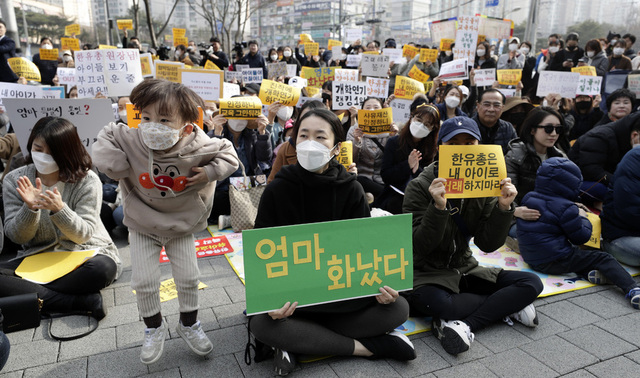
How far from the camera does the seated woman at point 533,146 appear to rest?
15.0 ft

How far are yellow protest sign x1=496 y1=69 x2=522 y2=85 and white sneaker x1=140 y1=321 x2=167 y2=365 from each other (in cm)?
751

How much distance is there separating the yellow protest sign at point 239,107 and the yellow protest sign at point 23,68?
566 cm

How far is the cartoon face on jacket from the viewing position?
8.27 ft

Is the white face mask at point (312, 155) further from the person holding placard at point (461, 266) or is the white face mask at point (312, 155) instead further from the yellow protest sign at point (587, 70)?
the yellow protest sign at point (587, 70)

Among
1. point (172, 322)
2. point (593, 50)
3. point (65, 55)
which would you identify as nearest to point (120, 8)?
point (65, 55)

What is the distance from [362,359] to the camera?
9.05 ft

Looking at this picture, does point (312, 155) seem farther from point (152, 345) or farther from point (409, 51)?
point (409, 51)

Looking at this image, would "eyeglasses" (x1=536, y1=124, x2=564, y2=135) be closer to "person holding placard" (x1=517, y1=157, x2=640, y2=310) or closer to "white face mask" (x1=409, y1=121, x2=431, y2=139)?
"person holding placard" (x1=517, y1=157, x2=640, y2=310)

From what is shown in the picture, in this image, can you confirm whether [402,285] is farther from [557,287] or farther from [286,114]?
[286,114]

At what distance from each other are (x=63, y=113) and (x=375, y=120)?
3413mm

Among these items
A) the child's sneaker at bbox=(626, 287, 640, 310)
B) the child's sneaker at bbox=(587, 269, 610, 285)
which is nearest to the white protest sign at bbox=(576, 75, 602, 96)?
the child's sneaker at bbox=(587, 269, 610, 285)

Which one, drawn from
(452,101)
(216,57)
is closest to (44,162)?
(452,101)

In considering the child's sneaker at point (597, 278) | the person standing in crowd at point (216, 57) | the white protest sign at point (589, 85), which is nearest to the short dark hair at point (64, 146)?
the child's sneaker at point (597, 278)

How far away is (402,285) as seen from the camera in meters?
2.67
